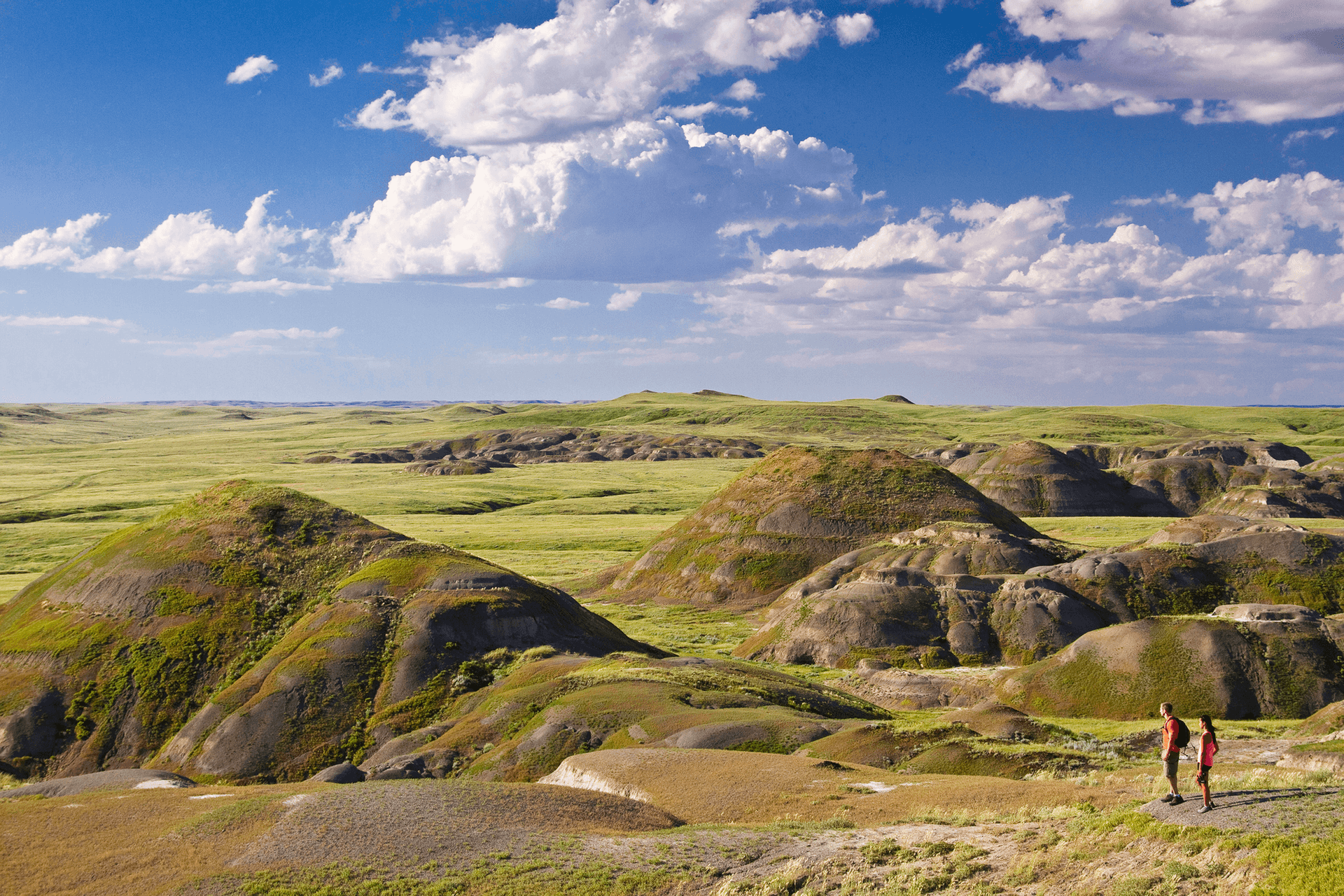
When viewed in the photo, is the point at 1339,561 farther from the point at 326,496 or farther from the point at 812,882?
the point at 326,496

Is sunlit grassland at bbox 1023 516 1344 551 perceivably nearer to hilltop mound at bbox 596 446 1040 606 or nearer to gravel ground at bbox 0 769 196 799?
hilltop mound at bbox 596 446 1040 606

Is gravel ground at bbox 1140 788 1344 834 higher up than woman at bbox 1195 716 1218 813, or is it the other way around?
woman at bbox 1195 716 1218 813

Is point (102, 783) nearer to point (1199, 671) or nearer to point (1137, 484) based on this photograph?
point (1199, 671)

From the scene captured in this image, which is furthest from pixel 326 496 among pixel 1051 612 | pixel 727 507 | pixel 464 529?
pixel 1051 612

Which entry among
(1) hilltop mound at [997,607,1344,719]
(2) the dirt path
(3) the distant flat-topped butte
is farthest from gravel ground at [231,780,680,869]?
(1) hilltop mound at [997,607,1344,719]

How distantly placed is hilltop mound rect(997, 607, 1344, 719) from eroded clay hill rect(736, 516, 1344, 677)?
632 cm

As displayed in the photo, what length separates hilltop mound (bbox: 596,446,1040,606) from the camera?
9425 centimetres

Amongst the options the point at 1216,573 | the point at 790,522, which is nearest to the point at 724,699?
the point at 1216,573

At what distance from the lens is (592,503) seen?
177 meters

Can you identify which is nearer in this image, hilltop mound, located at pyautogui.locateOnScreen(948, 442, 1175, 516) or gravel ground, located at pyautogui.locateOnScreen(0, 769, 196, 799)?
gravel ground, located at pyautogui.locateOnScreen(0, 769, 196, 799)

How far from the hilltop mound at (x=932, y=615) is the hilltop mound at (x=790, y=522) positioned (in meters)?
14.9

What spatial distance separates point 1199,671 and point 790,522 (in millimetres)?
47663

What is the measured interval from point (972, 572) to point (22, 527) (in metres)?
136

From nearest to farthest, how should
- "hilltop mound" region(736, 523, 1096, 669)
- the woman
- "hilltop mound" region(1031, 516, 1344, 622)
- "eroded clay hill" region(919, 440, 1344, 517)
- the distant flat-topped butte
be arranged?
1. the woman
2. the distant flat-topped butte
3. "hilltop mound" region(736, 523, 1096, 669)
4. "hilltop mound" region(1031, 516, 1344, 622)
5. "eroded clay hill" region(919, 440, 1344, 517)
